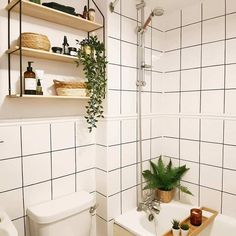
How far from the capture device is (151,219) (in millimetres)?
1619

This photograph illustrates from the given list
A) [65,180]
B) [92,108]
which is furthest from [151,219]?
[92,108]

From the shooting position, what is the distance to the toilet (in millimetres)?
1208

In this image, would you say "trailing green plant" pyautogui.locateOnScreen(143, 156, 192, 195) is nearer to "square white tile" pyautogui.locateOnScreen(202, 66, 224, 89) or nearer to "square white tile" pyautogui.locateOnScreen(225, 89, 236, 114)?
"square white tile" pyautogui.locateOnScreen(225, 89, 236, 114)

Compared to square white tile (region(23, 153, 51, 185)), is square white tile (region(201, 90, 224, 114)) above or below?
above

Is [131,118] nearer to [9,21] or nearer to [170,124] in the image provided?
[170,124]

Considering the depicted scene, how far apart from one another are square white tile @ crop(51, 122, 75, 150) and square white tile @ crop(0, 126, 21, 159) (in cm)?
21

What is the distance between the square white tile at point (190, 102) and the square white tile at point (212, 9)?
1.87ft

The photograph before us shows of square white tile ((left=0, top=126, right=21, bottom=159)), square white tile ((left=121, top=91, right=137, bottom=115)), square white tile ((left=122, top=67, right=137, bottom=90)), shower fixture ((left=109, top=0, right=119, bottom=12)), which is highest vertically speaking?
shower fixture ((left=109, top=0, right=119, bottom=12))

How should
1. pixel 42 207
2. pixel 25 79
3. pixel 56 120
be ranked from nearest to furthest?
pixel 25 79
pixel 42 207
pixel 56 120

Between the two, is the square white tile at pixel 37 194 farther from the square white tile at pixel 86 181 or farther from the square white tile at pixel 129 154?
the square white tile at pixel 129 154

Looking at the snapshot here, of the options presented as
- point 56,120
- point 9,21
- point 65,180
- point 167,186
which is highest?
point 9,21

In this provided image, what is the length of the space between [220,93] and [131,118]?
0.66 m

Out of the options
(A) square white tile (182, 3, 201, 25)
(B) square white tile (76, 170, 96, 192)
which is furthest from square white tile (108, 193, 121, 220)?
(A) square white tile (182, 3, 201, 25)

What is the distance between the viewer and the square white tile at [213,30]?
157 centimetres
